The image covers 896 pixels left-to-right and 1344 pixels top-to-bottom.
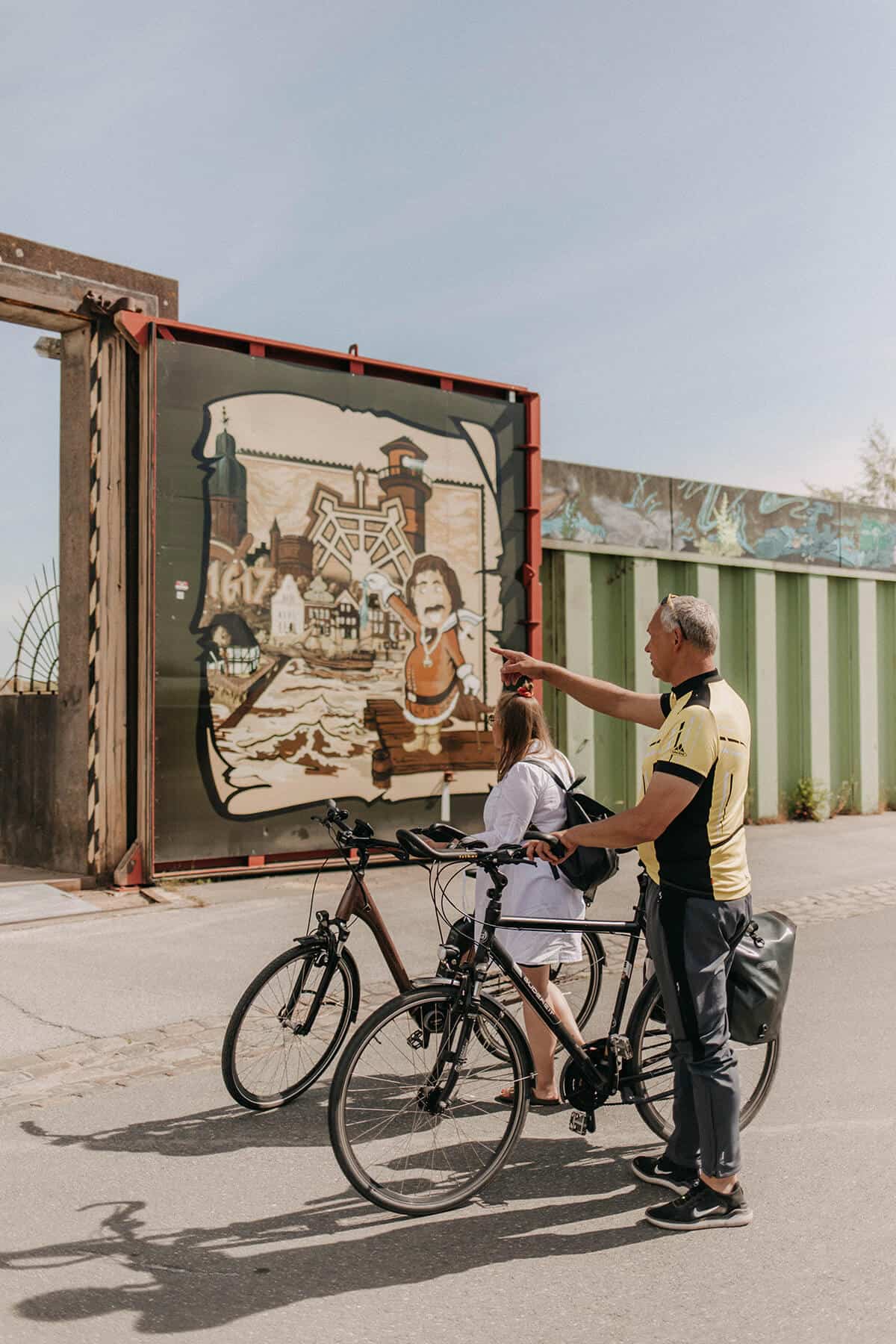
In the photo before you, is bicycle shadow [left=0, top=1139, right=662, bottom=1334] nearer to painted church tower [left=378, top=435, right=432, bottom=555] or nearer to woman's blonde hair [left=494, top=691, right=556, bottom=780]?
woman's blonde hair [left=494, top=691, right=556, bottom=780]

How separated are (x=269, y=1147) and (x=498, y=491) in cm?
732

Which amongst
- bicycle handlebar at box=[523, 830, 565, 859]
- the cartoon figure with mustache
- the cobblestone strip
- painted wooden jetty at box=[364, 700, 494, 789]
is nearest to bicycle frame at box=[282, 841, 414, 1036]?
the cobblestone strip

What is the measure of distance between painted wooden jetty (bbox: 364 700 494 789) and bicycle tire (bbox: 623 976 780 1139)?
19.4 feet

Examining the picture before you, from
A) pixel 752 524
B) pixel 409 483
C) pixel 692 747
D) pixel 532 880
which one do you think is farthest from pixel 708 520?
pixel 692 747

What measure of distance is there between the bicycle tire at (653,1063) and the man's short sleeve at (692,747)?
32.6 inches

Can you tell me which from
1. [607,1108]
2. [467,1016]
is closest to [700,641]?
[467,1016]

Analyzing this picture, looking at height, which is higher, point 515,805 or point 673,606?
point 673,606

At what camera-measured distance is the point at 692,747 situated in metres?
3.49

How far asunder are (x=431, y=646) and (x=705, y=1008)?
6.78 metres

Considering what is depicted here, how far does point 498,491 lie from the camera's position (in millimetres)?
10586

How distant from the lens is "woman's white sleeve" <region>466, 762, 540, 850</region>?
4.54 meters

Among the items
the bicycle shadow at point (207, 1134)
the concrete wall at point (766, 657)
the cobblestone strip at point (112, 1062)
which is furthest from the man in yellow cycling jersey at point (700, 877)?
the concrete wall at point (766, 657)

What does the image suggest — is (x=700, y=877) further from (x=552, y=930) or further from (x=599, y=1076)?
(x=599, y=1076)

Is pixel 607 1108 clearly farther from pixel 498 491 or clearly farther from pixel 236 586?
pixel 498 491
